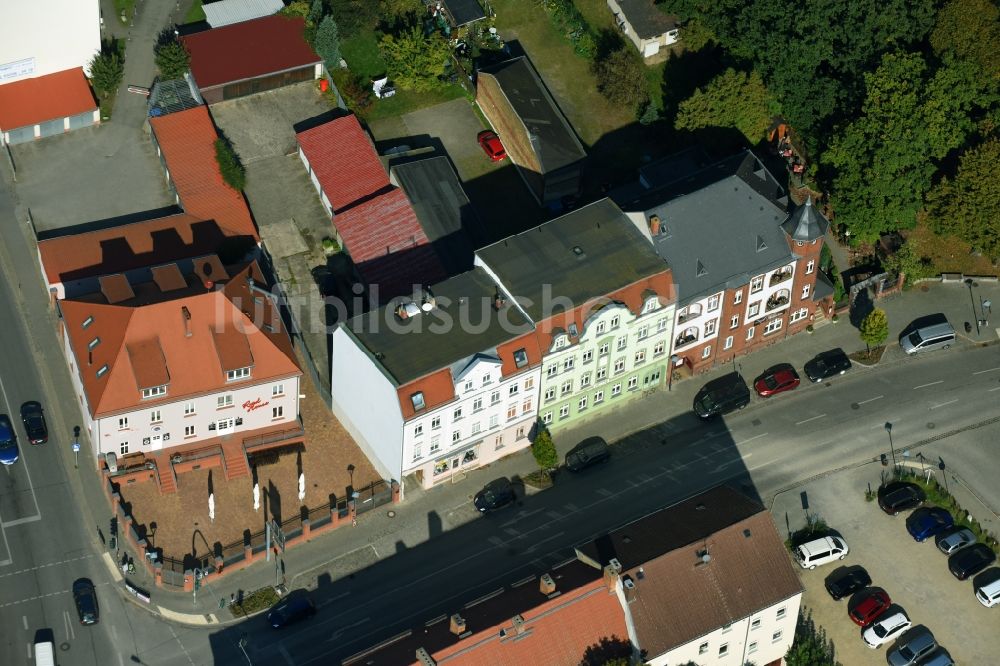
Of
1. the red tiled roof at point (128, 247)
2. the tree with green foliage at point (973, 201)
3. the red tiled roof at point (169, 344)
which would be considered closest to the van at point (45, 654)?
the red tiled roof at point (169, 344)

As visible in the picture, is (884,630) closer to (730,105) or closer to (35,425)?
(730,105)

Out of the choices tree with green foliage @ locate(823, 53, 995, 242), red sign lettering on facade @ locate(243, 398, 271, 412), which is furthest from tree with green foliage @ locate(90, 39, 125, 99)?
tree with green foliage @ locate(823, 53, 995, 242)

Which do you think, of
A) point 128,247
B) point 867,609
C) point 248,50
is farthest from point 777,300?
point 128,247

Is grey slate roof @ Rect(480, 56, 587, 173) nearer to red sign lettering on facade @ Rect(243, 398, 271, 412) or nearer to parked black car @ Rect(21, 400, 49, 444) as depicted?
red sign lettering on facade @ Rect(243, 398, 271, 412)

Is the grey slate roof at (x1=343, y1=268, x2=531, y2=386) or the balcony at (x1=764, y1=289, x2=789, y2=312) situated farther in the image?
the balcony at (x1=764, y1=289, x2=789, y2=312)

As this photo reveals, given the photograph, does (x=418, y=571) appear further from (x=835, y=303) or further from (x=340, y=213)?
(x=835, y=303)

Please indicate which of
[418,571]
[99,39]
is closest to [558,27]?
[99,39]

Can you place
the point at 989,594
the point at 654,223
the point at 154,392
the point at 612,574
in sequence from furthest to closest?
the point at 654,223 → the point at 154,392 → the point at 989,594 → the point at 612,574
